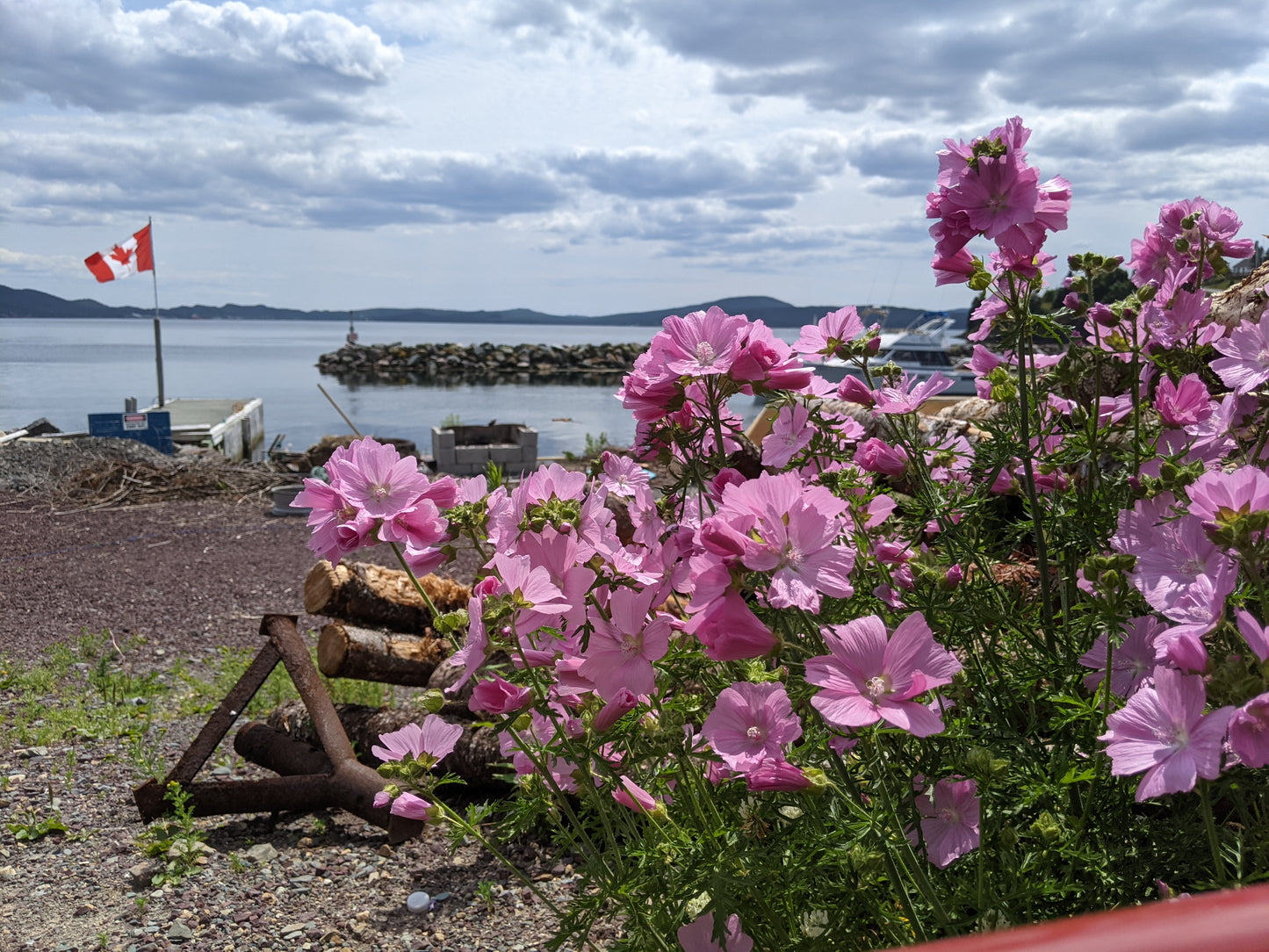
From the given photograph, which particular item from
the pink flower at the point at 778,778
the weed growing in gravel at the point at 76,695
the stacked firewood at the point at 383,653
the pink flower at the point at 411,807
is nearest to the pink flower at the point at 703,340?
the pink flower at the point at 778,778

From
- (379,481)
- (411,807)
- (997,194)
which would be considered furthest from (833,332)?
(411,807)

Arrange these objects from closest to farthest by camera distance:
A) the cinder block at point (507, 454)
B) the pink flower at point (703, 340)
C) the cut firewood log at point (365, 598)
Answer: the pink flower at point (703, 340) → the cut firewood log at point (365, 598) → the cinder block at point (507, 454)

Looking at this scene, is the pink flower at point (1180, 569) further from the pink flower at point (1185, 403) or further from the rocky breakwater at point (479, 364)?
the rocky breakwater at point (479, 364)

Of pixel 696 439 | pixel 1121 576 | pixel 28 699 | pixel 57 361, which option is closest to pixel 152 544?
pixel 28 699

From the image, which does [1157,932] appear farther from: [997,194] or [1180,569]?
[997,194]

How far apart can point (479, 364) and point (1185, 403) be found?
1681 inches

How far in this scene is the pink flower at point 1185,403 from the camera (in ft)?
5.23

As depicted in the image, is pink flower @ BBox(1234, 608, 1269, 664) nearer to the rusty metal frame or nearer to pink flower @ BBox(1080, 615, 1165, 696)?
pink flower @ BBox(1080, 615, 1165, 696)

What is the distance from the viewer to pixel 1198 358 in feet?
5.75

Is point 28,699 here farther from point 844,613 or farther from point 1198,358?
point 1198,358

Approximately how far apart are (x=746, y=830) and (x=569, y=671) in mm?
374

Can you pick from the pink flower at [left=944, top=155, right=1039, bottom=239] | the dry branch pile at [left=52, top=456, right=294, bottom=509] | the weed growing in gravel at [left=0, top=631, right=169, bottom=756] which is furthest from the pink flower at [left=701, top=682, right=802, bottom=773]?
the dry branch pile at [left=52, top=456, right=294, bottom=509]

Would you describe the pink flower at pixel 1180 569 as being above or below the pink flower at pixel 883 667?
above

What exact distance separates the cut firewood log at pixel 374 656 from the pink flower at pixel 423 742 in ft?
7.65
